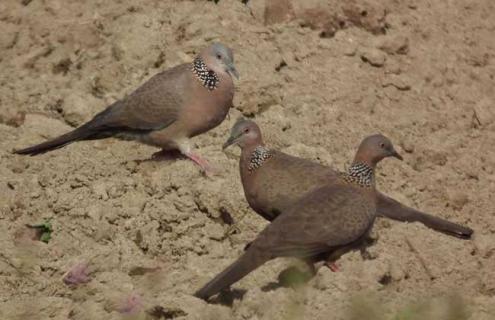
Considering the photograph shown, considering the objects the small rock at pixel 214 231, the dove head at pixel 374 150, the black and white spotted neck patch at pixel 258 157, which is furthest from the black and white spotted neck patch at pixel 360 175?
the small rock at pixel 214 231

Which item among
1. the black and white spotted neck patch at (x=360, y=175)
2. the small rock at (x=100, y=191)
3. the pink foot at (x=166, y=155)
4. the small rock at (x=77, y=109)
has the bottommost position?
the pink foot at (x=166, y=155)

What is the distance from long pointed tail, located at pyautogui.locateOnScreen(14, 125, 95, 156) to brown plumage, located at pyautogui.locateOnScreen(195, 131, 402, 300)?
72.4 inches

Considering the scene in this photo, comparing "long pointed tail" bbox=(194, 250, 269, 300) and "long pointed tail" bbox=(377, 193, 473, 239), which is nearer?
"long pointed tail" bbox=(194, 250, 269, 300)

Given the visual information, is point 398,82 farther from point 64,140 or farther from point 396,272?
point 64,140

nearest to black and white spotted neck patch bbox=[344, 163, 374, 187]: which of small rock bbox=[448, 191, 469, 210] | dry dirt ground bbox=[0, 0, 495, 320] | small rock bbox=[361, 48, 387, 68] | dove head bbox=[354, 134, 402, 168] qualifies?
dove head bbox=[354, 134, 402, 168]

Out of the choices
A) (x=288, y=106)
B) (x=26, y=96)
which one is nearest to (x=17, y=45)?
(x=26, y=96)

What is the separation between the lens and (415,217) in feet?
28.5

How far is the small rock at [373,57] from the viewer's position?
33.6 feet

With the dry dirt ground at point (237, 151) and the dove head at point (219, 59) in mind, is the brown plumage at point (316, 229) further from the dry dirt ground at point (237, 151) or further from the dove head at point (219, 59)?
the dove head at point (219, 59)

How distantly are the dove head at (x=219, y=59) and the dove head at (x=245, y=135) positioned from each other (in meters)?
0.65

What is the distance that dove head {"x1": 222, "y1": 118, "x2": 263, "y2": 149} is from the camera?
8.57 meters

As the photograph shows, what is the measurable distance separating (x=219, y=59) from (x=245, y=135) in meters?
0.86

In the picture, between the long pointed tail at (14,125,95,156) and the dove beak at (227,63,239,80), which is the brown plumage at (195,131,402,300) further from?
the long pointed tail at (14,125,95,156)

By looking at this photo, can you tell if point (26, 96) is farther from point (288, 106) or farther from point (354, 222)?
point (354, 222)
